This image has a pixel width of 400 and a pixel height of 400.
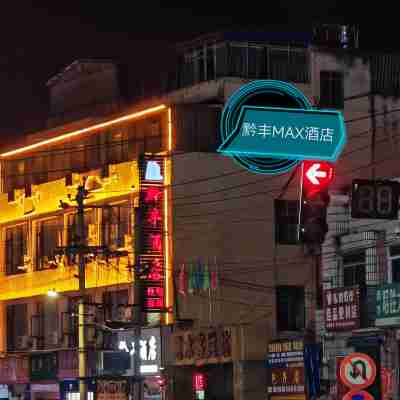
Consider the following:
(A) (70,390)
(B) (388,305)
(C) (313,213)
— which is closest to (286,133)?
(C) (313,213)

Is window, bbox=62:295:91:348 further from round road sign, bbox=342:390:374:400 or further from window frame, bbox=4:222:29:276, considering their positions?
round road sign, bbox=342:390:374:400

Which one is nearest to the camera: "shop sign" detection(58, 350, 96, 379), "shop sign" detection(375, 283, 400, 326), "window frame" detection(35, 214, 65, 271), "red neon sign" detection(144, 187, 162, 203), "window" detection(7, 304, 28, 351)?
"shop sign" detection(375, 283, 400, 326)

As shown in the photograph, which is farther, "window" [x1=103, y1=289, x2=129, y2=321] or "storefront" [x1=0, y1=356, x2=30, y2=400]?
"storefront" [x1=0, y1=356, x2=30, y2=400]

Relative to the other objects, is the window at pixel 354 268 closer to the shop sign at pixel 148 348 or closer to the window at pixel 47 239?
the shop sign at pixel 148 348

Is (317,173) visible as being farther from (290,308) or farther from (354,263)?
(290,308)

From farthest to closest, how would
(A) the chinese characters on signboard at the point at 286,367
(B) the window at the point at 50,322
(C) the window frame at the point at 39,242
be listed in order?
(C) the window frame at the point at 39,242, (B) the window at the point at 50,322, (A) the chinese characters on signboard at the point at 286,367

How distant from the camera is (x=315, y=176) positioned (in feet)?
82.3

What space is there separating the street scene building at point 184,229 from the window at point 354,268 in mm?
8235

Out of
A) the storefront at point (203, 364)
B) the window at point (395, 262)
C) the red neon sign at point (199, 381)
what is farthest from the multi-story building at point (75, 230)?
the window at point (395, 262)

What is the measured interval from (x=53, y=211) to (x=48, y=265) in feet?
8.33

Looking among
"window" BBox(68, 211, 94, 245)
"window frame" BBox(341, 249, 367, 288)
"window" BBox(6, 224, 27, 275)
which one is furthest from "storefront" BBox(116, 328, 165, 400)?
"window frame" BBox(341, 249, 367, 288)

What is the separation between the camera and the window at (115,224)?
56.3 metres

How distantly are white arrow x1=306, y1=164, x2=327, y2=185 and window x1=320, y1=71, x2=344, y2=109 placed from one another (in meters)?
29.4

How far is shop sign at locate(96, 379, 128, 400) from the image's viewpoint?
54469mm
